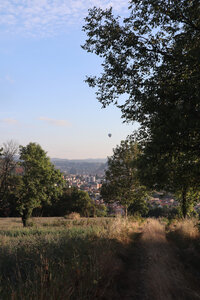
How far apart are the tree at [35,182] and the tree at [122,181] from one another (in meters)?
6.21

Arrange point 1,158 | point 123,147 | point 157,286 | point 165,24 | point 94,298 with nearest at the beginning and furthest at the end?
point 94,298 < point 157,286 < point 165,24 < point 1,158 < point 123,147

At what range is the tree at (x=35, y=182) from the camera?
27344mm

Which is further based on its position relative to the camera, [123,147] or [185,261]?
[123,147]

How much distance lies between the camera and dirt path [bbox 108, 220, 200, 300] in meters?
5.65

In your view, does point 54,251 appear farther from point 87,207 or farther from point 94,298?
point 87,207

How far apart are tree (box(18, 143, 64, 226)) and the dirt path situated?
19122mm

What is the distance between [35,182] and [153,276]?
75.0 ft

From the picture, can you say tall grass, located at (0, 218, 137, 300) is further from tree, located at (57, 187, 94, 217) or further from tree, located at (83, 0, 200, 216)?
tree, located at (57, 187, 94, 217)

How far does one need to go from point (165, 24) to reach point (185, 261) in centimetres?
933


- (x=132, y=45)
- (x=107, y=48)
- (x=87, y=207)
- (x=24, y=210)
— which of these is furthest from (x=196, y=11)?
(x=87, y=207)

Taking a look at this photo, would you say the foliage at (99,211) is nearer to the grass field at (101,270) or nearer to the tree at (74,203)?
the tree at (74,203)

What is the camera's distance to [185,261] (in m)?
8.94

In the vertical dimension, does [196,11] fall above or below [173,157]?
above

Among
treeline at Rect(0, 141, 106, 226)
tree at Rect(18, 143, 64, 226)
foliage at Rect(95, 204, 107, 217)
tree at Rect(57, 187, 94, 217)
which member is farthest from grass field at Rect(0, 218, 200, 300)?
tree at Rect(57, 187, 94, 217)
